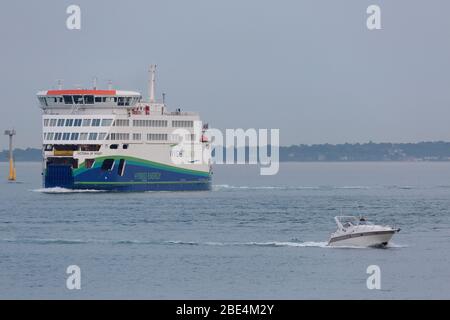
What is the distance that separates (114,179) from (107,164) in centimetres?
179

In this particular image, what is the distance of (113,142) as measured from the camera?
374ft

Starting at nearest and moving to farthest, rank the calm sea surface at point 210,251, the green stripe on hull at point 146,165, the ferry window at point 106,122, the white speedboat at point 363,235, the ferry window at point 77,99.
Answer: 1. the calm sea surface at point 210,251
2. the white speedboat at point 363,235
3. the green stripe on hull at point 146,165
4. the ferry window at point 106,122
5. the ferry window at point 77,99

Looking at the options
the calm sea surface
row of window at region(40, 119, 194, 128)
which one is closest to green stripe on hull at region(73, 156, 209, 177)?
row of window at region(40, 119, 194, 128)

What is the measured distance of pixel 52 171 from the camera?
374ft

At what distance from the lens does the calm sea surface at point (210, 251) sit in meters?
51.5

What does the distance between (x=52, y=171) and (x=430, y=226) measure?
45.6 meters

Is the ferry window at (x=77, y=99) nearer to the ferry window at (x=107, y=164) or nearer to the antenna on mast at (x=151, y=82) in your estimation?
the ferry window at (x=107, y=164)

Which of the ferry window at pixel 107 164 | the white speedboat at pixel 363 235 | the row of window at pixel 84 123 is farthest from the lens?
the row of window at pixel 84 123

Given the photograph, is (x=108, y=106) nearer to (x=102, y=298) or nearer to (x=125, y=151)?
(x=125, y=151)

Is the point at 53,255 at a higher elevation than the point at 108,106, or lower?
lower

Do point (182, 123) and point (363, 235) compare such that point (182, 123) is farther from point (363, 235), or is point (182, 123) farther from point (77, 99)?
point (363, 235)

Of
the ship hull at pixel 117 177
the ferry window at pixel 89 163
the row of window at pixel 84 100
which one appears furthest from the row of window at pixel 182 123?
the ferry window at pixel 89 163
